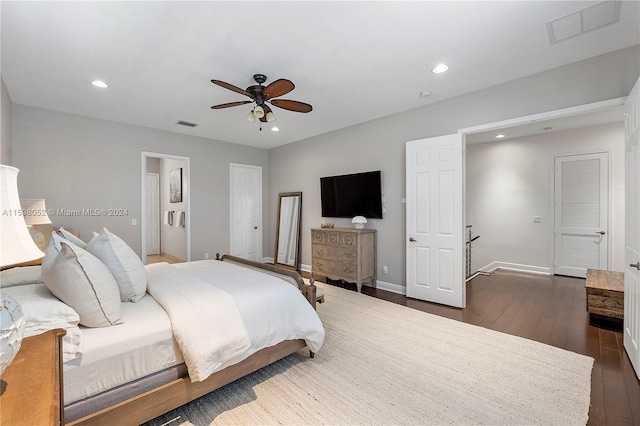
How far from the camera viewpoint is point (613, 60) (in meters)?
2.72

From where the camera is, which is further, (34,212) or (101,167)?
(101,167)

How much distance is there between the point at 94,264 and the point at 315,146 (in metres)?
4.56

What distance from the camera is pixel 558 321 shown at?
3270mm

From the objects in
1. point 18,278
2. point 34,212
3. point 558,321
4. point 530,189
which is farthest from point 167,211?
point 530,189

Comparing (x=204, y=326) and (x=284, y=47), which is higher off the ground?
(x=284, y=47)

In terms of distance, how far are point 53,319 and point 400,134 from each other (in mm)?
4257

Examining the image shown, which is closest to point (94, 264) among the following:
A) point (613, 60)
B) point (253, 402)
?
point (253, 402)

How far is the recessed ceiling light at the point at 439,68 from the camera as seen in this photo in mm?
2932

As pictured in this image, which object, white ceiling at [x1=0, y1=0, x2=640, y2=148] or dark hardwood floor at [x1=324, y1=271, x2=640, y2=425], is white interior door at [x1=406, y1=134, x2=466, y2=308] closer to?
dark hardwood floor at [x1=324, y1=271, x2=640, y2=425]

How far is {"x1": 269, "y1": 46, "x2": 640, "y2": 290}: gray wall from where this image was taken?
9.22ft

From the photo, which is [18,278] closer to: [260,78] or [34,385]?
[34,385]

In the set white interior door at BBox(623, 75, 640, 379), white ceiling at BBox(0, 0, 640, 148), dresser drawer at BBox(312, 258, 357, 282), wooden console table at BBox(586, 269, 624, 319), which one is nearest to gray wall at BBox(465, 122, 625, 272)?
wooden console table at BBox(586, 269, 624, 319)

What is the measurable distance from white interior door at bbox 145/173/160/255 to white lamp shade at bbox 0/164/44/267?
7348 mm

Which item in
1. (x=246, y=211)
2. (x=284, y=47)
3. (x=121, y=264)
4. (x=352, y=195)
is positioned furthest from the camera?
(x=246, y=211)
